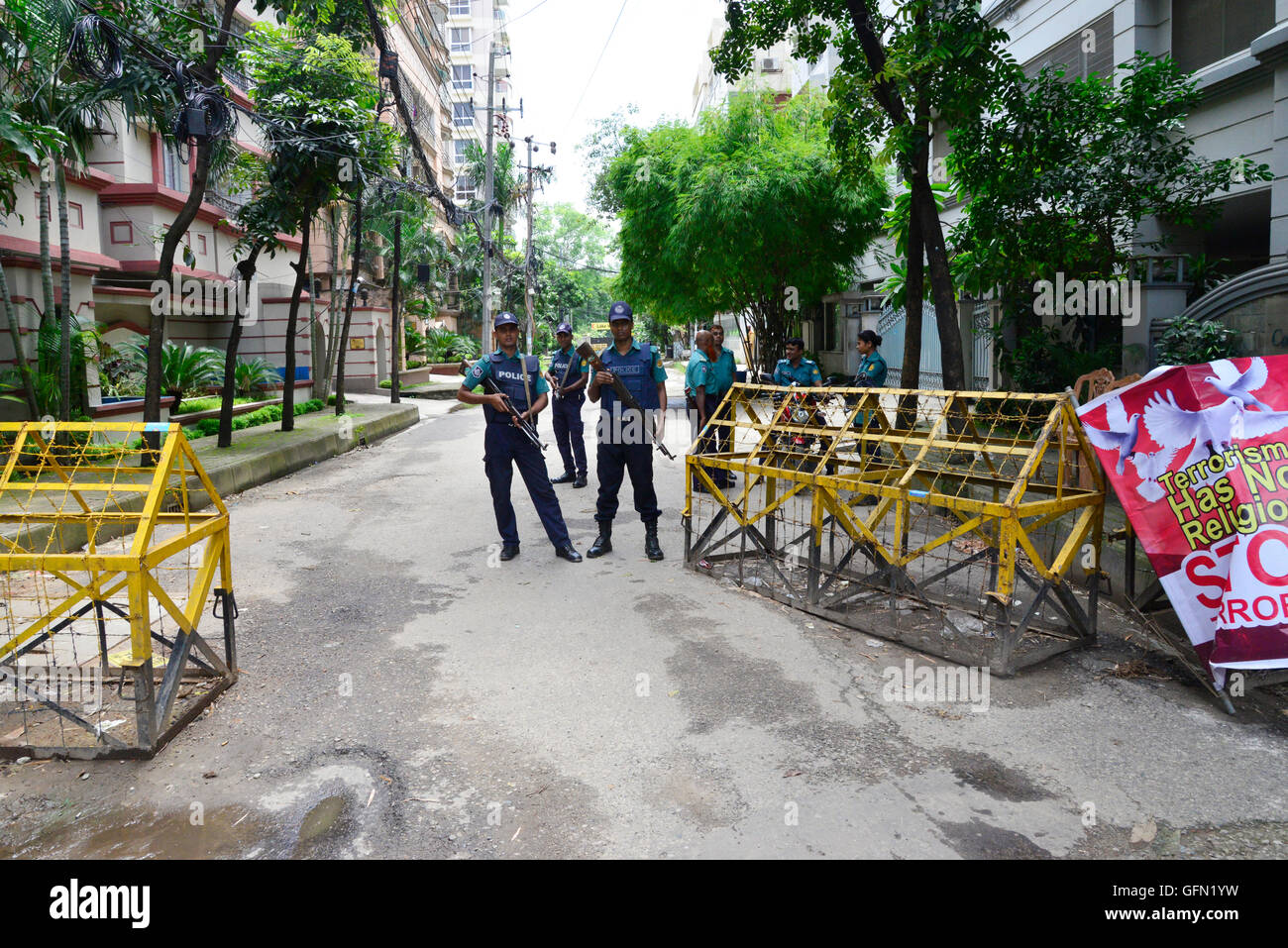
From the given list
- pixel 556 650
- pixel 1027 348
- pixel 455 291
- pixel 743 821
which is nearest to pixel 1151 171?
pixel 1027 348

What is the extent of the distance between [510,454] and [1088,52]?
36.1ft

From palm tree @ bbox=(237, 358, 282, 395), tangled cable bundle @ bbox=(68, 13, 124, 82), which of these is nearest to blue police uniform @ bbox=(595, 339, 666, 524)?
tangled cable bundle @ bbox=(68, 13, 124, 82)

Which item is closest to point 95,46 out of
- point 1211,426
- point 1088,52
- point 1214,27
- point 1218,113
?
point 1211,426

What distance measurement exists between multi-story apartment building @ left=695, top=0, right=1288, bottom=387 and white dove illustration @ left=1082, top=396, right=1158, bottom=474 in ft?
10.4

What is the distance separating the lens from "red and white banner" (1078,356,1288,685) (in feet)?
14.5

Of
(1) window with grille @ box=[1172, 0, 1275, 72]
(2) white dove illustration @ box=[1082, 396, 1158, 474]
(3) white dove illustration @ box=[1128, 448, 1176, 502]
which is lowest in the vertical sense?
(3) white dove illustration @ box=[1128, 448, 1176, 502]

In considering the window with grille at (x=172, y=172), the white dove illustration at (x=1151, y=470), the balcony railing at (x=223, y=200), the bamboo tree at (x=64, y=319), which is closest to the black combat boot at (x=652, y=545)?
the white dove illustration at (x=1151, y=470)

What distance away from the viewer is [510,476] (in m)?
7.68

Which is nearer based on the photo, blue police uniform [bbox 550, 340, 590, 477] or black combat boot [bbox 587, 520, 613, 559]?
black combat boot [bbox 587, 520, 613, 559]

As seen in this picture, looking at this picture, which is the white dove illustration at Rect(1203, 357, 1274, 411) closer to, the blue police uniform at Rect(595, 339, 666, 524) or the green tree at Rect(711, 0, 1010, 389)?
the blue police uniform at Rect(595, 339, 666, 524)

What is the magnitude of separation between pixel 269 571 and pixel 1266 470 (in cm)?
675

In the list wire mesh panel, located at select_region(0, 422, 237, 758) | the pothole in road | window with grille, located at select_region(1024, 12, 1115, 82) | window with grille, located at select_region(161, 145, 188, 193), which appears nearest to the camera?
the pothole in road

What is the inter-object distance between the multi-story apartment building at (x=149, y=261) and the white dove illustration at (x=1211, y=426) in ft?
34.9

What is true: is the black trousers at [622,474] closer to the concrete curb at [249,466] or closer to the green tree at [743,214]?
the concrete curb at [249,466]
